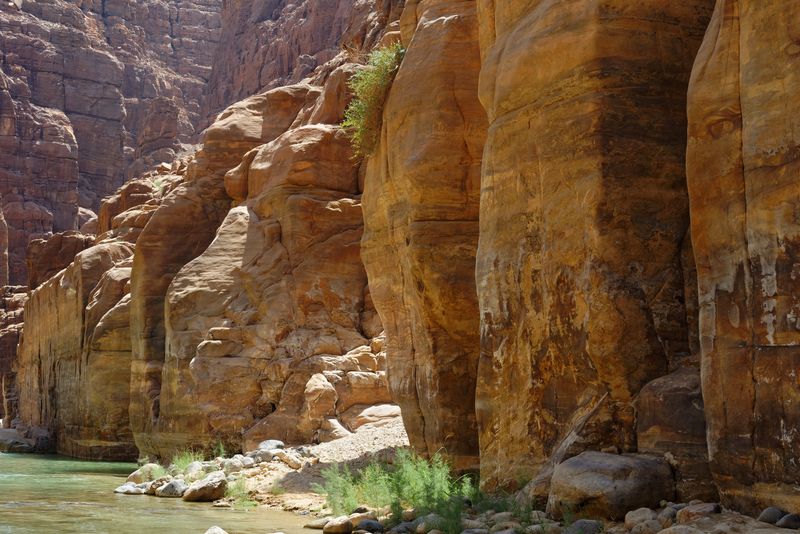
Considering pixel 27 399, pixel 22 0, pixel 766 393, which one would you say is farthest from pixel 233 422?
pixel 22 0

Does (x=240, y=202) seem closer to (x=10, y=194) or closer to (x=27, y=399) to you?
(x=27, y=399)

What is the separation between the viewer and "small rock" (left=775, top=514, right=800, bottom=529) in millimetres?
7031

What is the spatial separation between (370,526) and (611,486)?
A: 3.44 metres

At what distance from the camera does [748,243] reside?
795cm

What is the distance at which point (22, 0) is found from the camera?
94000 mm

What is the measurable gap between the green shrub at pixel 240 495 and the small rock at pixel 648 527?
875cm

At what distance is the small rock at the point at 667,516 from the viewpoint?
799 centimetres

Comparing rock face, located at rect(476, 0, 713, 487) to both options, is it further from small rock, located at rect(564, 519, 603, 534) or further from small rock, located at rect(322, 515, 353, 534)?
small rock, located at rect(322, 515, 353, 534)

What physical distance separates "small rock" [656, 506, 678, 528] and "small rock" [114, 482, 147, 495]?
43.0 ft

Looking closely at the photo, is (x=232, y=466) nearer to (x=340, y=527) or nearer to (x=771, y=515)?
(x=340, y=527)

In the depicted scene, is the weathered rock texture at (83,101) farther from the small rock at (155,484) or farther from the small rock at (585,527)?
the small rock at (585,527)

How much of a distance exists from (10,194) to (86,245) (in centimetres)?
3136

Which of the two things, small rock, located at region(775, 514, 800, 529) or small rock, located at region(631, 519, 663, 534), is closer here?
small rock, located at region(775, 514, 800, 529)

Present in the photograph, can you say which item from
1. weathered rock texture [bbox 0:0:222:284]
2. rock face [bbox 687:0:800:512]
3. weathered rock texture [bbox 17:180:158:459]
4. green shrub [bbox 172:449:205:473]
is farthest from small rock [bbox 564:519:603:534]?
weathered rock texture [bbox 0:0:222:284]
